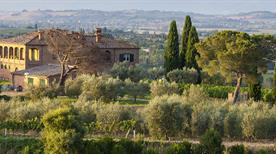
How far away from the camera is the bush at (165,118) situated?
27.6 metres

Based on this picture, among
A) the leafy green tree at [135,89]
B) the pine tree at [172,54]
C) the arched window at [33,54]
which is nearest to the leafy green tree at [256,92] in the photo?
the leafy green tree at [135,89]

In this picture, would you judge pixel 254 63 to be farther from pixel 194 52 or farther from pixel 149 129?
pixel 149 129

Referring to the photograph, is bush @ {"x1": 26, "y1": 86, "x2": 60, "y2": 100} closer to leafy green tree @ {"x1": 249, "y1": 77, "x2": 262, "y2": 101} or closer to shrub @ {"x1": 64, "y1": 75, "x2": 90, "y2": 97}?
shrub @ {"x1": 64, "y1": 75, "x2": 90, "y2": 97}

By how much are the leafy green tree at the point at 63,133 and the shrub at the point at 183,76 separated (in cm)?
2683

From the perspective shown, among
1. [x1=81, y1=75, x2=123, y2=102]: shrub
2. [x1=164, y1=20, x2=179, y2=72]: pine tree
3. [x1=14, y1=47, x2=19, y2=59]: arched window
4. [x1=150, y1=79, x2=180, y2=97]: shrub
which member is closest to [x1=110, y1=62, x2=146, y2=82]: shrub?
→ [x1=164, y1=20, x2=179, y2=72]: pine tree

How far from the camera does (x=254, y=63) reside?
41531 millimetres

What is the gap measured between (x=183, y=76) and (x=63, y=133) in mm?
27567

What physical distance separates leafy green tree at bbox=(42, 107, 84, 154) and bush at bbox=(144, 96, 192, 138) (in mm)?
5133

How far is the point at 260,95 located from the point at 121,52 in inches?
882

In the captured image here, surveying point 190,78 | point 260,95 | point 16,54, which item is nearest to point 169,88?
point 260,95

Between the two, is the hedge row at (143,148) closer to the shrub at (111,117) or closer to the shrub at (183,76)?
the shrub at (111,117)

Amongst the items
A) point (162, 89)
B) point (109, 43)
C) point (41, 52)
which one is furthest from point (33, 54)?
point (162, 89)

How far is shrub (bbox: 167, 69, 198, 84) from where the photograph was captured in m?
49.5

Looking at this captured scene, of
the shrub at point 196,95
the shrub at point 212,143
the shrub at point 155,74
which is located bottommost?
the shrub at point 155,74
